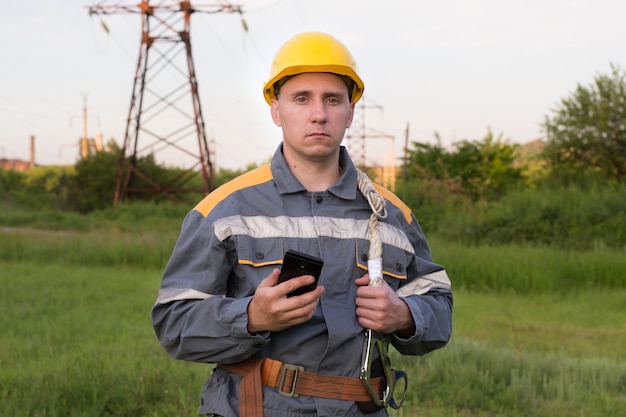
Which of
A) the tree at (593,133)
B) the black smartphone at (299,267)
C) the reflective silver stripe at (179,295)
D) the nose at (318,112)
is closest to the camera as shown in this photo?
the black smartphone at (299,267)

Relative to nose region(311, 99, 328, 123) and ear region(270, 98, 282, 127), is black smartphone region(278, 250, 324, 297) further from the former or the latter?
ear region(270, 98, 282, 127)

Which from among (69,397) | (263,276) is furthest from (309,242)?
(69,397)

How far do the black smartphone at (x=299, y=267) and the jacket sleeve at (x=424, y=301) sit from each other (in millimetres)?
464

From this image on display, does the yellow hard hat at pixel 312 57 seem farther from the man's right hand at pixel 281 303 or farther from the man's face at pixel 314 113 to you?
the man's right hand at pixel 281 303

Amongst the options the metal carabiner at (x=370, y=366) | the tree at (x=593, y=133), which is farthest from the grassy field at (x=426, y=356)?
the tree at (x=593, y=133)

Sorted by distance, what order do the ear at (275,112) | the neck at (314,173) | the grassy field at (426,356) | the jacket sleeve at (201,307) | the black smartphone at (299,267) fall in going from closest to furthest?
the black smartphone at (299,267) → the jacket sleeve at (201,307) → the neck at (314,173) → the ear at (275,112) → the grassy field at (426,356)

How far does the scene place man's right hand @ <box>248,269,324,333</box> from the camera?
7.88 feet

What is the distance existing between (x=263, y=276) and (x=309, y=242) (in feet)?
0.59

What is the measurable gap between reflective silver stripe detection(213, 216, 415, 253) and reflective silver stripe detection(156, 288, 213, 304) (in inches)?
7.3

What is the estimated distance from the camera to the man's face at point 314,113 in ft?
9.25

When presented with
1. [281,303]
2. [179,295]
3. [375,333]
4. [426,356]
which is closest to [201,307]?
[179,295]

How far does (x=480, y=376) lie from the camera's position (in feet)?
22.3

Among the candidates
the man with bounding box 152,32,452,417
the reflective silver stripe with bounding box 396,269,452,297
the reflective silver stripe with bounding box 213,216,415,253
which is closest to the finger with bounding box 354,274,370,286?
the man with bounding box 152,32,452,417

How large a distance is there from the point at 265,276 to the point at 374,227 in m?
0.39
